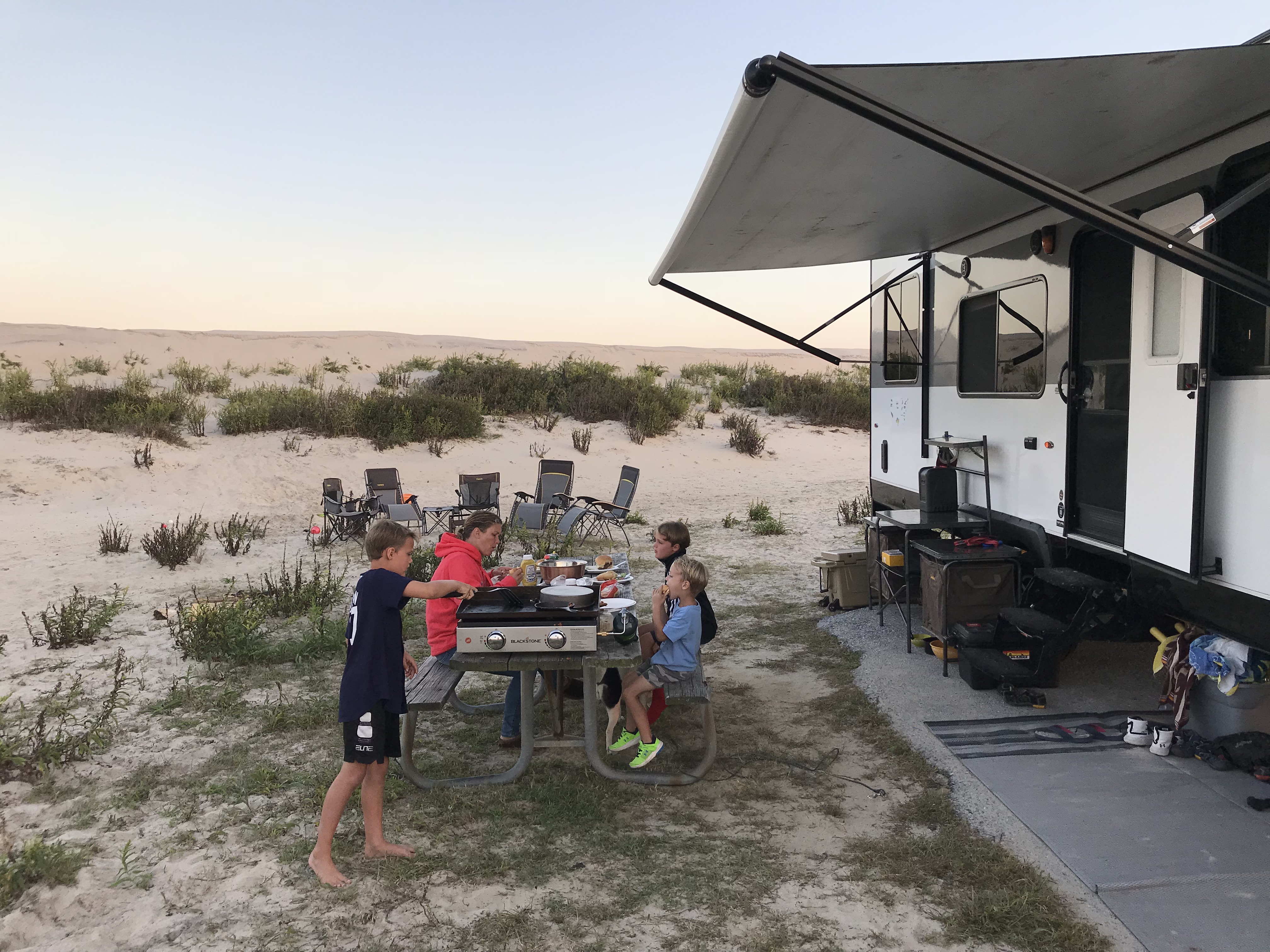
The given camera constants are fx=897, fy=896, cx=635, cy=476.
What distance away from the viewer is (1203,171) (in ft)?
12.0

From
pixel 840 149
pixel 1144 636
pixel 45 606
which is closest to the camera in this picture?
pixel 840 149

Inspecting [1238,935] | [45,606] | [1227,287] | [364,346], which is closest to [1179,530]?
[1227,287]

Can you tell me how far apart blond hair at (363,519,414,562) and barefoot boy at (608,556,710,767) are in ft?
4.18

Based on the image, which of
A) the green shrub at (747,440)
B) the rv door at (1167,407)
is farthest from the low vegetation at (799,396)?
the rv door at (1167,407)

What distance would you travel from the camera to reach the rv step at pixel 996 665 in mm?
4766

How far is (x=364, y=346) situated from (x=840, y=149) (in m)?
49.2

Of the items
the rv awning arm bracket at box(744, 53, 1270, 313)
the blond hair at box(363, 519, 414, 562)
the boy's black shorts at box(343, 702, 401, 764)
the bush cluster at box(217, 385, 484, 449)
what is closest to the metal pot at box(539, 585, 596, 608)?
the blond hair at box(363, 519, 414, 562)

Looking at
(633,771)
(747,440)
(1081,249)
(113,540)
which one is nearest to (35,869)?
(633,771)

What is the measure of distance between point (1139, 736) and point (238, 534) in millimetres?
8788

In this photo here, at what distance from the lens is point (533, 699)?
3.84 meters

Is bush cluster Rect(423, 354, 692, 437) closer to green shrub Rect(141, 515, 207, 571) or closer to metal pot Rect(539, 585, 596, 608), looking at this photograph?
green shrub Rect(141, 515, 207, 571)

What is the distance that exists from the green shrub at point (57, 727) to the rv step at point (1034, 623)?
4.63 meters

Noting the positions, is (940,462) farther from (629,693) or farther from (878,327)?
(629,693)

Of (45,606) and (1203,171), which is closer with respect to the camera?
(1203,171)
